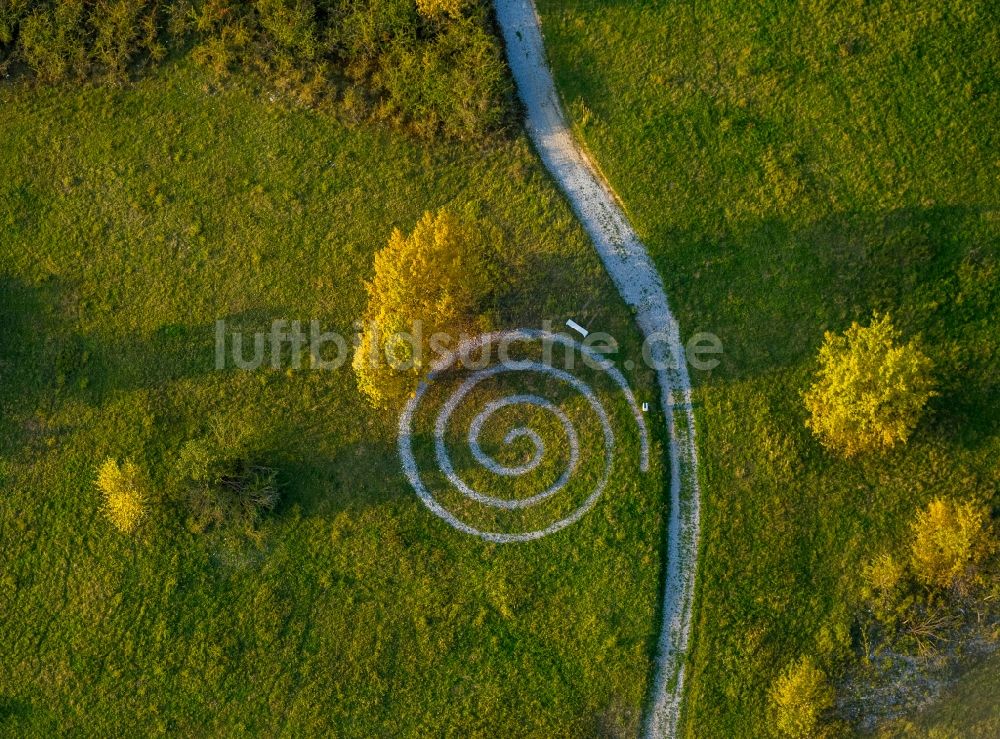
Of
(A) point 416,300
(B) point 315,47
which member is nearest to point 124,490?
(A) point 416,300

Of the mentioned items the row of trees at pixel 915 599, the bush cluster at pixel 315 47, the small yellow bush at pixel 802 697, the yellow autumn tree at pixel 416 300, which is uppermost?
the bush cluster at pixel 315 47

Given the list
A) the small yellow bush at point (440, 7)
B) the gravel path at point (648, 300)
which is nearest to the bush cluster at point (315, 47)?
the small yellow bush at point (440, 7)

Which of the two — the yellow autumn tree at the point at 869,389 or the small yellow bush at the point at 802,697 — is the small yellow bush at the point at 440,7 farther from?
the small yellow bush at the point at 802,697

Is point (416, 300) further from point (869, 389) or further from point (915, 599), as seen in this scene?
point (915, 599)

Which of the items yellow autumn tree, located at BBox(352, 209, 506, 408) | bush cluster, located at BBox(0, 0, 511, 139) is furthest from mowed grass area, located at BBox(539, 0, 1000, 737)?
yellow autumn tree, located at BBox(352, 209, 506, 408)

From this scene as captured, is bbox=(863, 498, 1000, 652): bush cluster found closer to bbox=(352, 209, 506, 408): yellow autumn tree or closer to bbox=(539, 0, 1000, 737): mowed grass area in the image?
bbox=(539, 0, 1000, 737): mowed grass area

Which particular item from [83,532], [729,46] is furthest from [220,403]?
[729,46]
